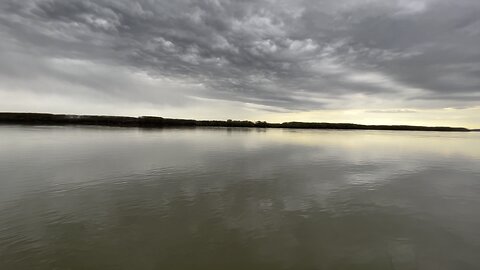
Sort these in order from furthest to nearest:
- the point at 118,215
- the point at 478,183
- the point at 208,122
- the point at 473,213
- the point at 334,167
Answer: the point at 208,122, the point at 334,167, the point at 478,183, the point at 473,213, the point at 118,215

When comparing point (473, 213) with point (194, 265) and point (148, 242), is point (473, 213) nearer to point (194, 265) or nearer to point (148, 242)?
point (194, 265)

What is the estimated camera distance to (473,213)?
12867 millimetres

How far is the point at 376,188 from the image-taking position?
1722 cm

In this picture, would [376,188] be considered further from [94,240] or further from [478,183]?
[94,240]

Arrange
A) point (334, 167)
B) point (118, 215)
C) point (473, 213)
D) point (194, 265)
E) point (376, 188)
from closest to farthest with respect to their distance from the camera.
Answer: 1. point (194, 265)
2. point (118, 215)
3. point (473, 213)
4. point (376, 188)
5. point (334, 167)

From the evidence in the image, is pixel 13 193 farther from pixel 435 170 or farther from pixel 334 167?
pixel 435 170

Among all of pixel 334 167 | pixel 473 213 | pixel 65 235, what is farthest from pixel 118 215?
pixel 334 167

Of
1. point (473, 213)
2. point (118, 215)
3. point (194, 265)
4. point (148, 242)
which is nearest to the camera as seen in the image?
point (194, 265)

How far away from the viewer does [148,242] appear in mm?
8688

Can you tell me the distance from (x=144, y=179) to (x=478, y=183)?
1001 inches

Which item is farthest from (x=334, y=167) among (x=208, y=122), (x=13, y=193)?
(x=208, y=122)

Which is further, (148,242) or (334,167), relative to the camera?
(334,167)

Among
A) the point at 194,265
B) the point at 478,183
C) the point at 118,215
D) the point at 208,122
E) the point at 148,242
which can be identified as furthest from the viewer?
the point at 208,122

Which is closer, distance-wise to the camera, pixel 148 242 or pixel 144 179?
pixel 148 242
